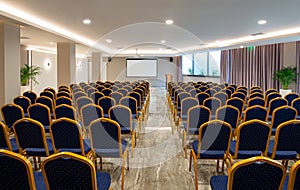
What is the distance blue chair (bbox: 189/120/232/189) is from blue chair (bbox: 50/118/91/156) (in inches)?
60.0

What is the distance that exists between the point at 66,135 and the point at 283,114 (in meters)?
3.69

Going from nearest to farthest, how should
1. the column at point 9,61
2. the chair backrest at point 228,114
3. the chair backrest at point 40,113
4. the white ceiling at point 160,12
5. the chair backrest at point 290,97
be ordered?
1. the chair backrest at point 228,114
2. the chair backrest at point 40,113
3. the white ceiling at point 160,12
4. the chair backrest at point 290,97
5. the column at point 9,61

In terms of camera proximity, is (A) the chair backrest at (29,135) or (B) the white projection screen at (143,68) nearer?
(A) the chair backrest at (29,135)

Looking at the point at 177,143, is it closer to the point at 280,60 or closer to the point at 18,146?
the point at 18,146

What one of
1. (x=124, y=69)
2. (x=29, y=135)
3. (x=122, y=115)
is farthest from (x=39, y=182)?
(x=124, y=69)

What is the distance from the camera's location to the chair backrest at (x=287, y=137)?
12.5ft

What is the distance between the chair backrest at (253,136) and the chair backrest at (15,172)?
99.8 inches

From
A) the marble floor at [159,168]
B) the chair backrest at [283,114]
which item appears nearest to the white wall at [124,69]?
the marble floor at [159,168]

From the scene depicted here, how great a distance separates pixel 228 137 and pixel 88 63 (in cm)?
2615

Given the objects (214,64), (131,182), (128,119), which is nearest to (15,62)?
(128,119)

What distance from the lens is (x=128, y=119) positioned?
5340 millimetres

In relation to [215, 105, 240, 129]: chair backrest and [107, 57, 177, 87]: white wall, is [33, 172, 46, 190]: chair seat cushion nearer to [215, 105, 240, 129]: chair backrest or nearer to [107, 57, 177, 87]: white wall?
[215, 105, 240, 129]: chair backrest

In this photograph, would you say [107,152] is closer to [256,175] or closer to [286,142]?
[256,175]

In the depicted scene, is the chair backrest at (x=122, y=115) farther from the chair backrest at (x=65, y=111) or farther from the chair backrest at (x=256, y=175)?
the chair backrest at (x=256, y=175)
